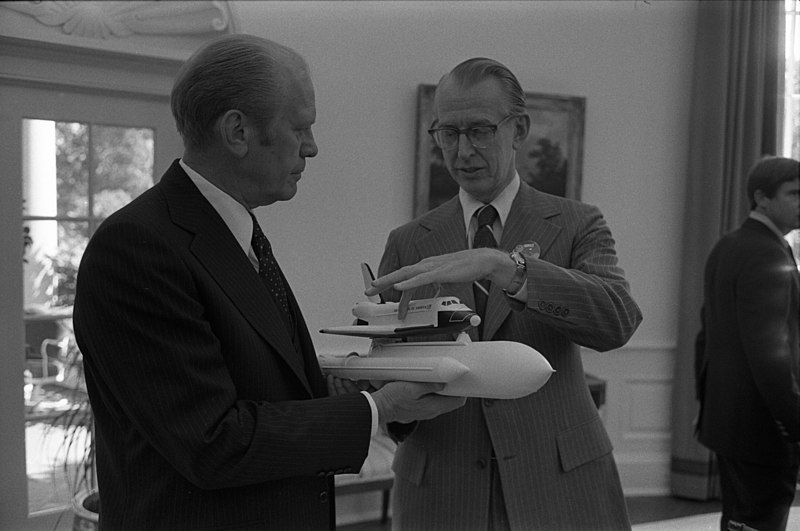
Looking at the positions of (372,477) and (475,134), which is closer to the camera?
(475,134)

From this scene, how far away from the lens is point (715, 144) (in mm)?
1123

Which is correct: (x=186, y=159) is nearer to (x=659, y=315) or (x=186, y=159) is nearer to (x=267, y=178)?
(x=267, y=178)

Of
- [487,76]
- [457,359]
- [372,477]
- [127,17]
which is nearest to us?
[457,359]

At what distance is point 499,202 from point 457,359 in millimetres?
349

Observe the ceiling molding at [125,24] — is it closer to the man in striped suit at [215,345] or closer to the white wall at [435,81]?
the white wall at [435,81]

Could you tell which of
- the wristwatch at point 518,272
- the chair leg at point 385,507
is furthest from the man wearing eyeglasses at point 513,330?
the chair leg at point 385,507

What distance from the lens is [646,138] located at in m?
1.27

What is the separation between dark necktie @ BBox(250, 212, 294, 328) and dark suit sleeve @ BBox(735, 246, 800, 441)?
65 centimetres

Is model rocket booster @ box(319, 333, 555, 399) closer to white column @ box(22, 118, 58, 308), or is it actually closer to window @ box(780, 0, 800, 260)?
window @ box(780, 0, 800, 260)

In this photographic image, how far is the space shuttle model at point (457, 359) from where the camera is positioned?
3.62 ft

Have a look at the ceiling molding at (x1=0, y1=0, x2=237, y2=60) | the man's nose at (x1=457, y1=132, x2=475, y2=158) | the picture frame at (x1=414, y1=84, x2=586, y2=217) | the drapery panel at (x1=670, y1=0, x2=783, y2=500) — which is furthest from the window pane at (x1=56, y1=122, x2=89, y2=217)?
the drapery panel at (x1=670, y1=0, x2=783, y2=500)

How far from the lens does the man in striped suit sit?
95 cm

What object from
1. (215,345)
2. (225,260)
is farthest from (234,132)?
(215,345)

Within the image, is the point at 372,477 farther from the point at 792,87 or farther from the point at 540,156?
the point at 792,87
